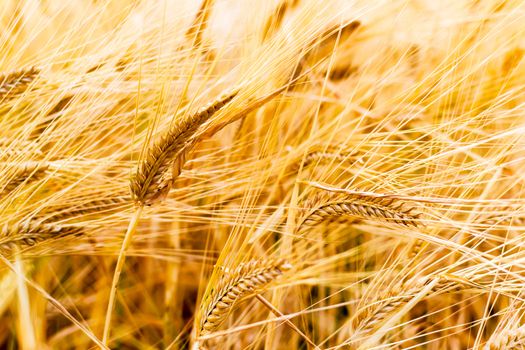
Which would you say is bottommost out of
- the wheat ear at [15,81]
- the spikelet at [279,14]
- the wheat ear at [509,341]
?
the wheat ear at [509,341]

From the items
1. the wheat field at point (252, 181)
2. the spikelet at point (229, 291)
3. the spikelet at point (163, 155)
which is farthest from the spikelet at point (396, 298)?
the spikelet at point (163, 155)

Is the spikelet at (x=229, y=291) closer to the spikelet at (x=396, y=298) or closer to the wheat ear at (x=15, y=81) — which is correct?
the spikelet at (x=396, y=298)

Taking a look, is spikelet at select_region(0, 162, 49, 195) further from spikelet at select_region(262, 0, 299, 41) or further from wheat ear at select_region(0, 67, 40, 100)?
spikelet at select_region(262, 0, 299, 41)

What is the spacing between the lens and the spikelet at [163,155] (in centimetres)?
52

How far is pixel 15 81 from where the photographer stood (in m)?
0.67

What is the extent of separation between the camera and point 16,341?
70cm

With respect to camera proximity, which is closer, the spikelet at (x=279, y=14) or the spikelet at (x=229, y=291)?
the spikelet at (x=229, y=291)

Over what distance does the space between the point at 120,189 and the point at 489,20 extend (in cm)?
58

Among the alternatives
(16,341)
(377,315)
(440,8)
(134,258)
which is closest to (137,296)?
(134,258)

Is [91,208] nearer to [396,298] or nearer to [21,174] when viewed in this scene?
[21,174]

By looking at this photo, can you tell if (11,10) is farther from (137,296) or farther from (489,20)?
(489,20)

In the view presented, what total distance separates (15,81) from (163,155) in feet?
0.93

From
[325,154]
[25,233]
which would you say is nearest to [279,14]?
[325,154]

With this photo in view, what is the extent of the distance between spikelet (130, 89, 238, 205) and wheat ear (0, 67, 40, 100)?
0.25 meters
